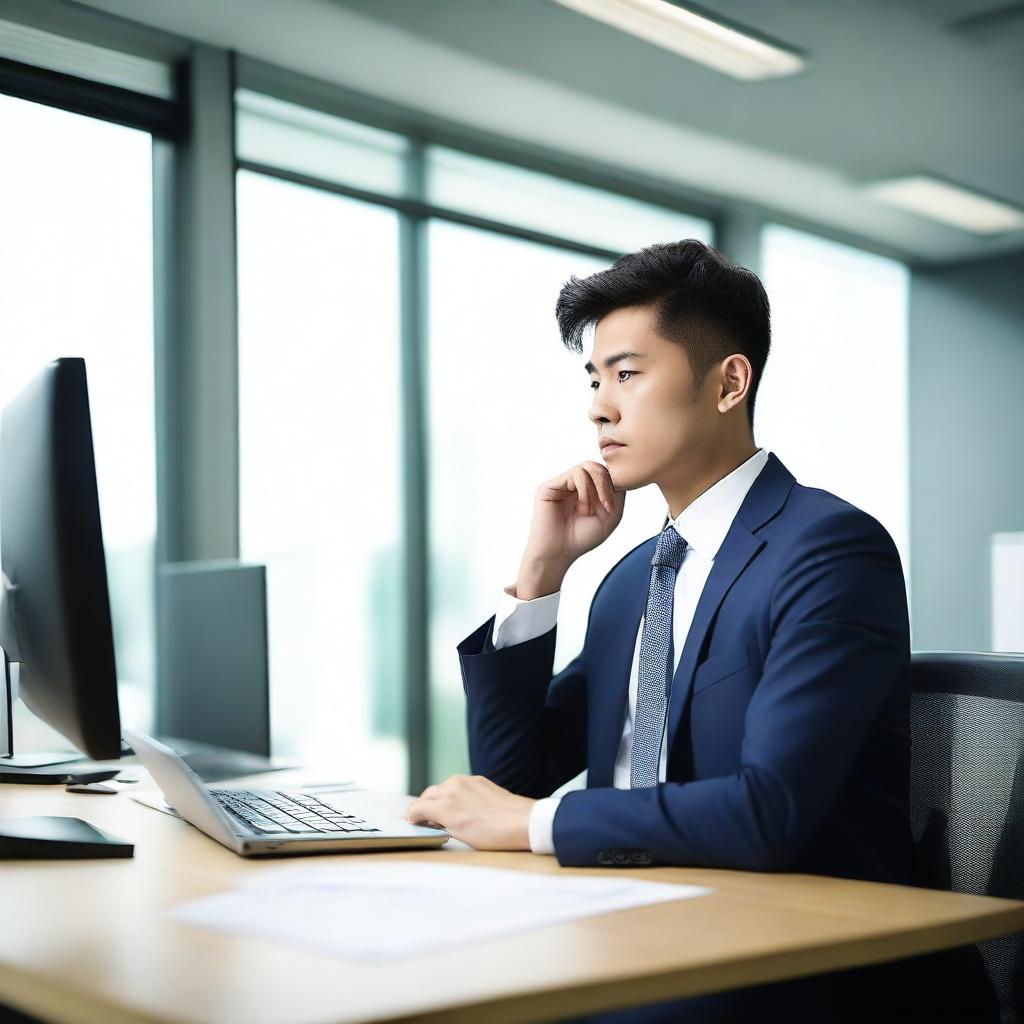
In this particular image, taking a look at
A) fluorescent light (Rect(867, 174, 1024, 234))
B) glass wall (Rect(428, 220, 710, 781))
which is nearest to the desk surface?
glass wall (Rect(428, 220, 710, 781))

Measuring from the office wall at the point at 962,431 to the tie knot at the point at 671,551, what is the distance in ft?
18.6

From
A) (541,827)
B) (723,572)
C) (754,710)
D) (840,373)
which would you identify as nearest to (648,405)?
(723,572)

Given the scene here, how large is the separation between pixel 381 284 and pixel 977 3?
7.38ft

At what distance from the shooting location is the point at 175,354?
405 centimetres

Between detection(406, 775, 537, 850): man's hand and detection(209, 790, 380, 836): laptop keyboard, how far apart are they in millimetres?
67

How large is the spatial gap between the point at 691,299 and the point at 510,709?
2.02ft

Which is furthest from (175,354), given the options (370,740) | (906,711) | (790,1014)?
(790,1014)

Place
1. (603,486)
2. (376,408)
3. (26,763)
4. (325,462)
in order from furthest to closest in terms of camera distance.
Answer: (376,408)
(325,462)
(26,763)
(603,486)

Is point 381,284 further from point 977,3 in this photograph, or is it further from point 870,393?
point 870,393

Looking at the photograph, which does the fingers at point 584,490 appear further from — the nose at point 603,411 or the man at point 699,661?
the nose at point 603,411

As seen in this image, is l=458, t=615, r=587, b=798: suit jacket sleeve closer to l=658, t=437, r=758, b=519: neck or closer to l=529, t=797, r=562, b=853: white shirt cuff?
l=658, t=437, r=758, b=519: neck

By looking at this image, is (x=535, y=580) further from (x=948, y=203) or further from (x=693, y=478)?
(x=948, y=203)

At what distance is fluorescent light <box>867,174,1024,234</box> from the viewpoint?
5883mm

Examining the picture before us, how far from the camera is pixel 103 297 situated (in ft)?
12.7
